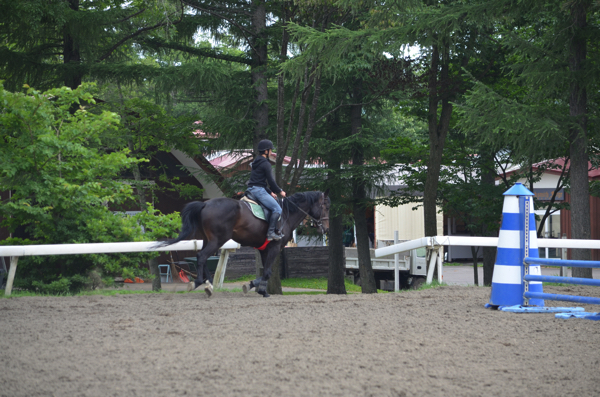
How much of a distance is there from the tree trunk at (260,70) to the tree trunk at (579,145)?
8.45 meters

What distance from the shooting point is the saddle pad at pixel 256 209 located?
391 inches

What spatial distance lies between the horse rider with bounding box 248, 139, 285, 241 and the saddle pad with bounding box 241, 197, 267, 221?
0.34ft

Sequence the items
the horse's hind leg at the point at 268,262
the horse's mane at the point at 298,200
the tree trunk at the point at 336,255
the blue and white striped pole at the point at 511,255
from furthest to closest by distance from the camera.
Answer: the tree trunk at the point at 336,255, the horse's mane at the point at 298,200, the horse's hind leg at the point at 268,262, the blue and white striped pole at the point at 511,255

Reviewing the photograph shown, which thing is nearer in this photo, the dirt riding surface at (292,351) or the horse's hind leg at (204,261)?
the dirt riding surface at (292,351)

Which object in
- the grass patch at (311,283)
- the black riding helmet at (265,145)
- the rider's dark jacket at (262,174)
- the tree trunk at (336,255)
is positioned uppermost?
the black riding helmet at (265,145)

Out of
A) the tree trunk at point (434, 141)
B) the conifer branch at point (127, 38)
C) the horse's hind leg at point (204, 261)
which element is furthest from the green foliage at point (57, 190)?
the tree trunk at point (434, 141)

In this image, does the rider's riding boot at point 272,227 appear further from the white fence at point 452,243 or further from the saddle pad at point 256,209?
the white fence at point 452,243

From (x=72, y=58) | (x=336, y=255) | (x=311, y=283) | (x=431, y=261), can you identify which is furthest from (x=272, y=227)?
(x=311, y=283)

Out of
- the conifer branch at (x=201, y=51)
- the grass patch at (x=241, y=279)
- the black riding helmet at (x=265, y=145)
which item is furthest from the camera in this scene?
the grass patch at (x=241, y=279)

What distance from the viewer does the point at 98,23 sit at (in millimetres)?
14539

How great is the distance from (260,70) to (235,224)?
28.4 feet

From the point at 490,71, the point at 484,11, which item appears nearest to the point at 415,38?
the point at 484,11

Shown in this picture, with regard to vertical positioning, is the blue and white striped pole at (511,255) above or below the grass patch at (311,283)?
above

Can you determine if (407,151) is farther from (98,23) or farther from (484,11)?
(98,23)
